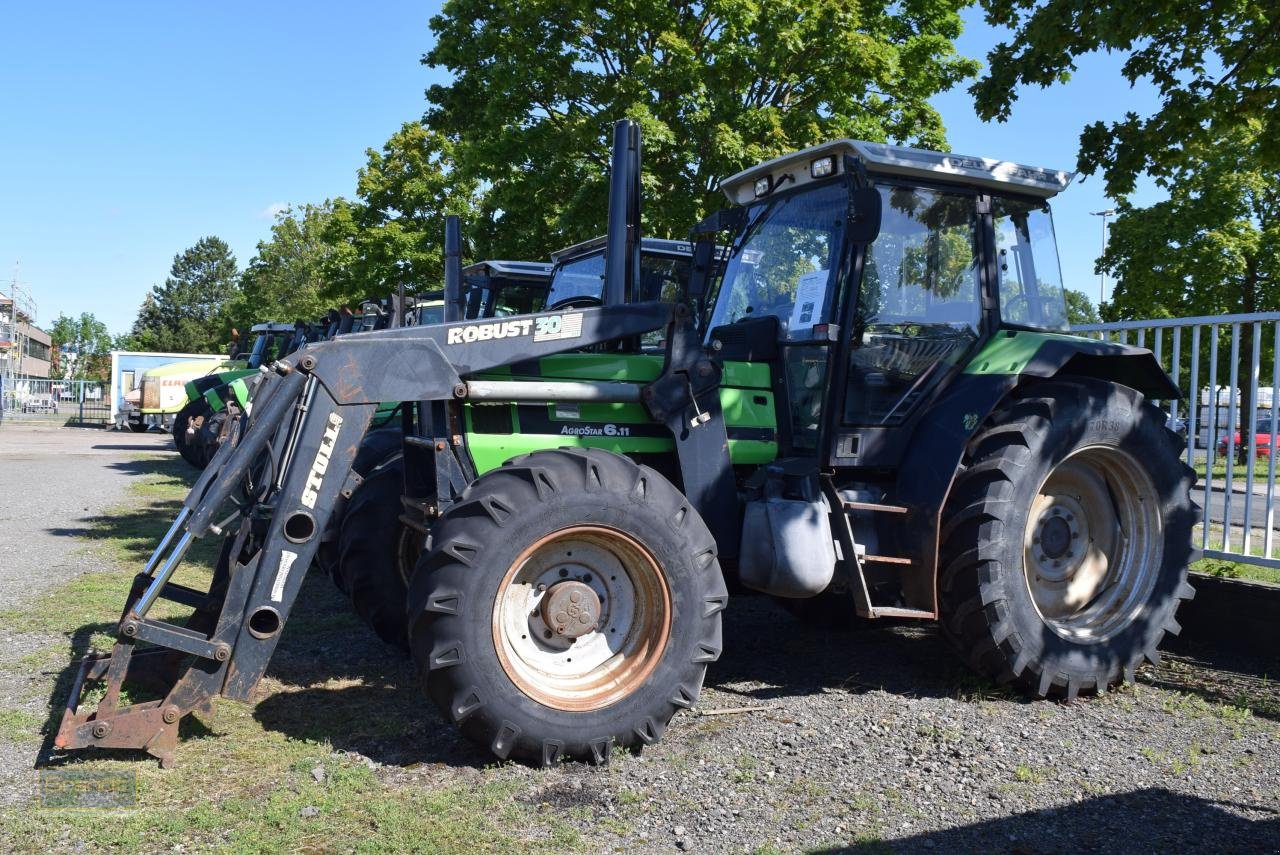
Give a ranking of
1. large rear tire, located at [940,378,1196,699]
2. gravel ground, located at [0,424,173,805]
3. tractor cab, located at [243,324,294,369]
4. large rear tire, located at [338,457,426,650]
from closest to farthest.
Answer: gravel ground, located at [0,424,173,805]
large rear tire, located at [940,378,1196,699]
large rear tire, located at [338,457,426,650]
tractor cab, located at [243,324,294,369]

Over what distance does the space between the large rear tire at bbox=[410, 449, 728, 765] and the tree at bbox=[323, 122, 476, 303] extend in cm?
2184

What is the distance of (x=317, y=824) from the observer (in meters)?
3.99

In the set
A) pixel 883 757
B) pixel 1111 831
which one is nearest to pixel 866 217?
pixel 883 757

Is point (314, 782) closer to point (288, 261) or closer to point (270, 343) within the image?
point (270, 343)

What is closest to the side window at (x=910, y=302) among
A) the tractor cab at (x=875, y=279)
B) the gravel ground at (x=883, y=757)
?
the tractor cab at (x=875, y=279)

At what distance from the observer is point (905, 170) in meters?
5.93

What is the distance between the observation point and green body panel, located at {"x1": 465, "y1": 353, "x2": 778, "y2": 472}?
5.42m

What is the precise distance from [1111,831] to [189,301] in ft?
328

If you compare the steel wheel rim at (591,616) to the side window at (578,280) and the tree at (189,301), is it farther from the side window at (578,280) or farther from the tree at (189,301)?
the tree at (189,301)

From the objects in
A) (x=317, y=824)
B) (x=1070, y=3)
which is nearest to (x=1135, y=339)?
(x=1070, y=3)

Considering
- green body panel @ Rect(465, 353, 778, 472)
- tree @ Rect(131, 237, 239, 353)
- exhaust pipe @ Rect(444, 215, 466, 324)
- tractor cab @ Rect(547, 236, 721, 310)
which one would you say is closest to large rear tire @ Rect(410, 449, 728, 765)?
green body panel @ Rect(465, 353, 778, 472)

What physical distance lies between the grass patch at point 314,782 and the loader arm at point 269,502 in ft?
0.76

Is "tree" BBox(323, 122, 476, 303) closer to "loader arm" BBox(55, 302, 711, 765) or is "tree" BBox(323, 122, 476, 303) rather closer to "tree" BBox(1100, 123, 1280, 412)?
"tree" BBox(1100, 123, 1280, 412)

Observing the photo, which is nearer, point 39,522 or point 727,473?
point 727,473
